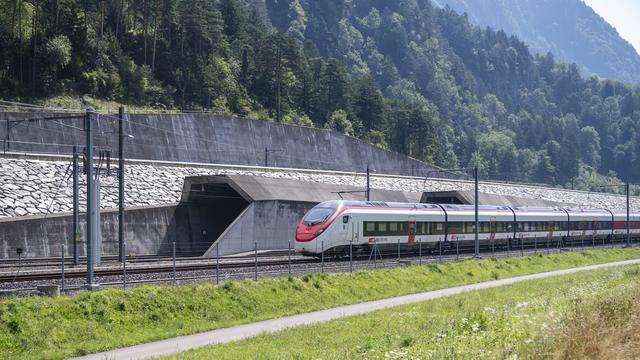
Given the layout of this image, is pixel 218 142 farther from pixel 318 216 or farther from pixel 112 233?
pixel 318 216

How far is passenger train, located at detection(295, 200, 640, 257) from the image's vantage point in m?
39.4

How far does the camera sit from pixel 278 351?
17062mm

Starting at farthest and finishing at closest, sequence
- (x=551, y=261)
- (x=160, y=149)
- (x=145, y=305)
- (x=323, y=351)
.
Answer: (x=160, y=149) → (x=551, y=261) → (x=145, y=305) → (x=323, y=351)

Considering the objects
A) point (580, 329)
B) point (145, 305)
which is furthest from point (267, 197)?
point (580, 329)

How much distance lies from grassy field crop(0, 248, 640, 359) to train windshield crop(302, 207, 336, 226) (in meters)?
6.09

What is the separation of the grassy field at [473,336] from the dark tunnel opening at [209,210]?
76.5ft

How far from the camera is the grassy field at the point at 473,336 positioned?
12.6 metres

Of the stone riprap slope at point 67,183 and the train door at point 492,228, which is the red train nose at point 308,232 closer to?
the stone riprap slope at point 67,183

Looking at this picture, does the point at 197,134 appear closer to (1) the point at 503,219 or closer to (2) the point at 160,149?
(2) the point at 160,149

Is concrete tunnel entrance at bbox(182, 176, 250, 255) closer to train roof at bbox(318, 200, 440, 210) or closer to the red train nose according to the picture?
the red train nose

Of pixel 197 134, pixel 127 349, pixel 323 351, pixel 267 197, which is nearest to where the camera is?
pixel 323 351

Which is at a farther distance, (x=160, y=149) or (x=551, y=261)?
(x=160, y=149)

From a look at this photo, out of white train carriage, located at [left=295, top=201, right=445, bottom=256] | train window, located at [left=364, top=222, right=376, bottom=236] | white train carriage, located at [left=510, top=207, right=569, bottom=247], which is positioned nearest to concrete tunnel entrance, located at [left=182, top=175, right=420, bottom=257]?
white train carriage, located at [left=295, top=201, right=445, bottom=256]

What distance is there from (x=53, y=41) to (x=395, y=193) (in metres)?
32.6
